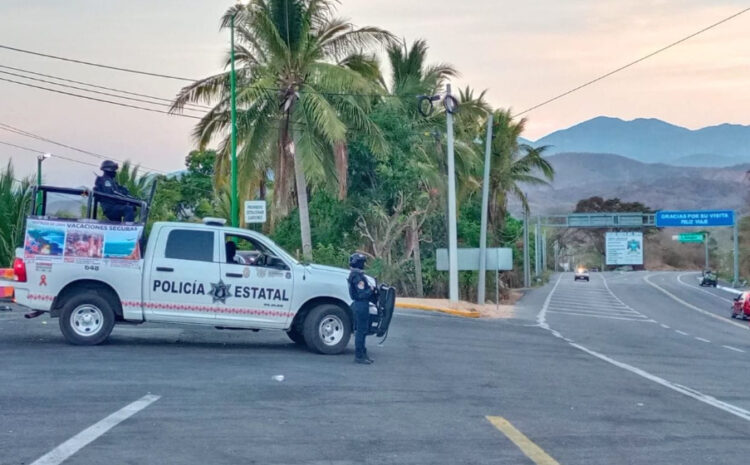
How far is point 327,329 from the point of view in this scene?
51.6 ft

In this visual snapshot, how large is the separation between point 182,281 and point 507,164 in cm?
4535

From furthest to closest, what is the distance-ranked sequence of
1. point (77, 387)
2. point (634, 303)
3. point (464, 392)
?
1. point (634, 303)
2. point (464, 392)
3. point (77, 387)

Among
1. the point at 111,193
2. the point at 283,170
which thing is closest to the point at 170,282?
the point at 111,193

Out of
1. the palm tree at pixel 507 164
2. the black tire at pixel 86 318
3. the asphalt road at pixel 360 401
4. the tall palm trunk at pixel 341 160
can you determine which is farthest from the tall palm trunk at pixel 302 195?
the palm tree at pixel 507 164

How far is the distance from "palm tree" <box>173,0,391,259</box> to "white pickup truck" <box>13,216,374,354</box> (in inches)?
643

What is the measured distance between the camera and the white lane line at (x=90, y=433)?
25.7ft

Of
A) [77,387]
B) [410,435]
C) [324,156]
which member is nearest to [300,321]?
[77,387]

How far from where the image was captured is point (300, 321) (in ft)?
52.2

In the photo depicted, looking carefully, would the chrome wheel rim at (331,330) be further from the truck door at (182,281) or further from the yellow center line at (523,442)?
the yellow center line at (523,442)

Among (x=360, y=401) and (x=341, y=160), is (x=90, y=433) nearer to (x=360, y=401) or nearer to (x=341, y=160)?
(x=360, y=401)

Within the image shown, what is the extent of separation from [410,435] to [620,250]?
107695mm

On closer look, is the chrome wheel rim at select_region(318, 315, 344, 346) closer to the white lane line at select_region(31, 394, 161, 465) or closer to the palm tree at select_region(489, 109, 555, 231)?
the white lane line at select_region(31, 394, 161, 465)

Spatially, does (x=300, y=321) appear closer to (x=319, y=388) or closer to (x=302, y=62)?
(x=319, y=388)

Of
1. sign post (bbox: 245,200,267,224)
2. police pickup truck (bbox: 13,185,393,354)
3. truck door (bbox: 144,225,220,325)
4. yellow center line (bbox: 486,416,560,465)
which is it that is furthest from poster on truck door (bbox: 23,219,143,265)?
sign post (bbox: 245,200,267,224)
